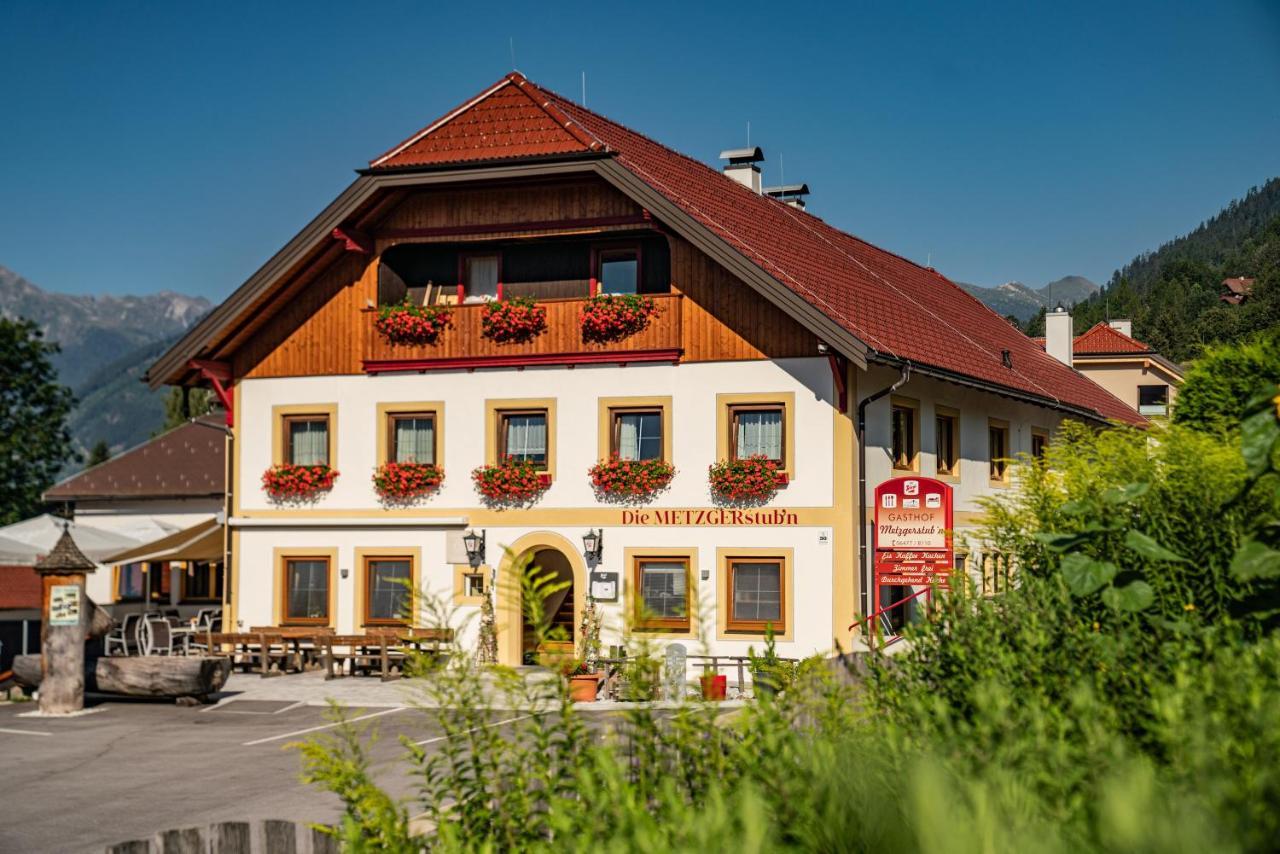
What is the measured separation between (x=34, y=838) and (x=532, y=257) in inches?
597

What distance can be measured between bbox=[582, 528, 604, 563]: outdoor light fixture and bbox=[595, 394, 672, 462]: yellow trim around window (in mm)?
1243

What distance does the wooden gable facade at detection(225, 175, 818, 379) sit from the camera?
2369 cm

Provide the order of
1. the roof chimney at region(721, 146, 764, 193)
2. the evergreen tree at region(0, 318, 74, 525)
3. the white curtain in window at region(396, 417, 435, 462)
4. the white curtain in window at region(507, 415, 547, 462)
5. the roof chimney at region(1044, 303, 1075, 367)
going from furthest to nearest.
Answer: the evergreen tree at region(0, 318, 74, 525), the roof chimney at region(1044, 303, 1075, 367), the roof chimney at region(721, 146, 764, 193), the white curtain in window at region(396, 417, 435, 462), the white curtain in window at region(507, 415, 547, 462)

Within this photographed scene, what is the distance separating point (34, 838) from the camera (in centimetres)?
1205

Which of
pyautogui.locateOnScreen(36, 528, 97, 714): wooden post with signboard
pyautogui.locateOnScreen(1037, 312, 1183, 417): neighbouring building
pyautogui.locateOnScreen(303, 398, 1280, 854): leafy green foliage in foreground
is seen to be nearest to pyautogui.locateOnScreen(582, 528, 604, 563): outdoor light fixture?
pyautogui.locateOnScreen(36, 528, 97, 714): wooden post with signboard

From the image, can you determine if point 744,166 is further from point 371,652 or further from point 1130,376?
point 1130,376

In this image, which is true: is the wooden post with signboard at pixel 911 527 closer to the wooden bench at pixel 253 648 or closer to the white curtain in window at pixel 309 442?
the wooden bench at pixel 253 648

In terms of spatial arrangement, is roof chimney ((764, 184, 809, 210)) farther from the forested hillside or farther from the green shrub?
the forested hillside

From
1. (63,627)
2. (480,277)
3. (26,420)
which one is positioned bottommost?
(63,627)

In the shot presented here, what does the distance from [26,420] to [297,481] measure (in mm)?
42670

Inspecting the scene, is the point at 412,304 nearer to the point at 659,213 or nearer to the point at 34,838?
the point at 659,213

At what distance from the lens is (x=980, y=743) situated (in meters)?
Result: 5.12

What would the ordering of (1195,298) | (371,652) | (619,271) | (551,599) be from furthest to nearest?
(1195,298), (551,599), (371,652), (619,271)

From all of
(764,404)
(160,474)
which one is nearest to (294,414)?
Result: (764,404)
